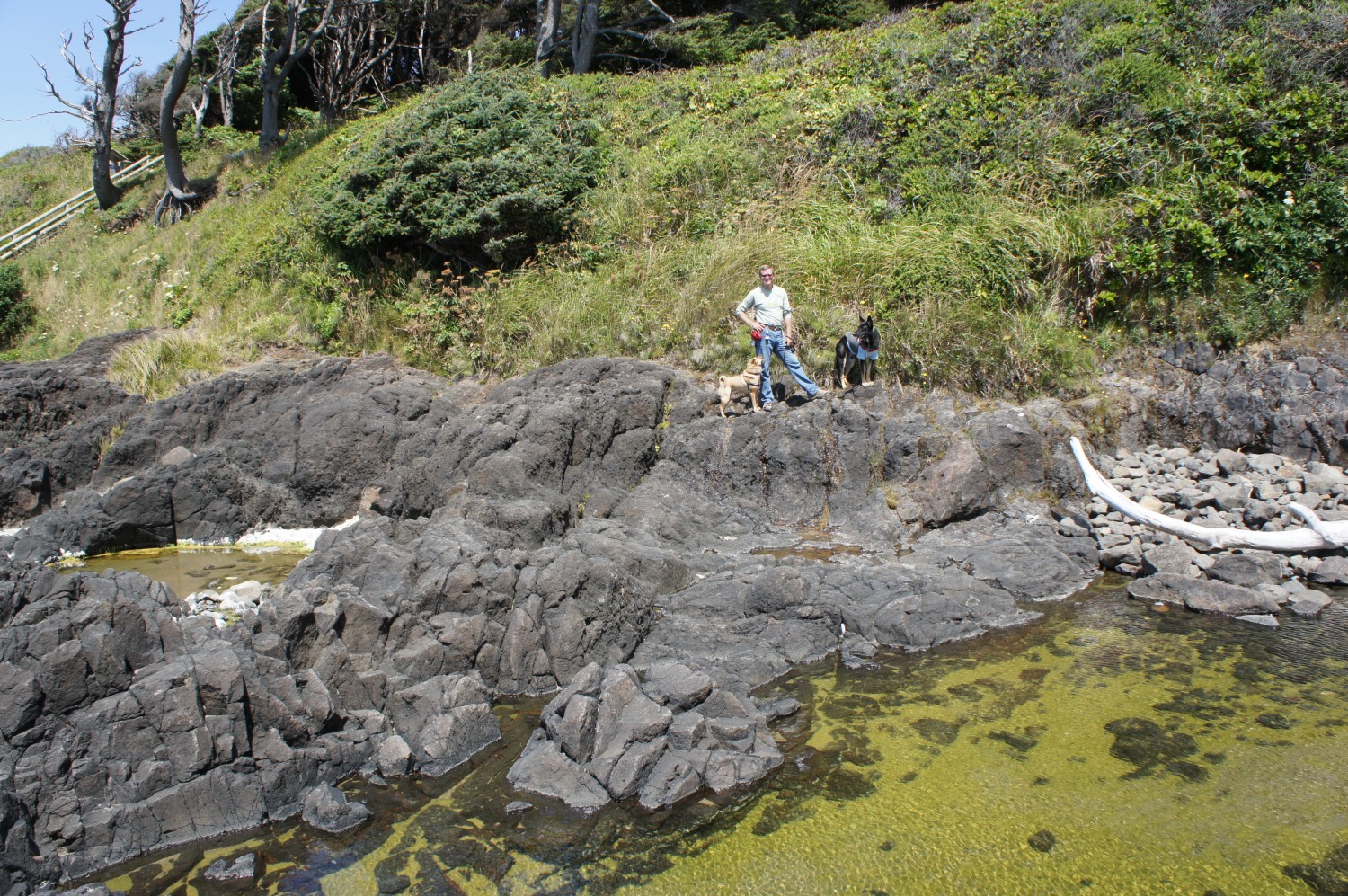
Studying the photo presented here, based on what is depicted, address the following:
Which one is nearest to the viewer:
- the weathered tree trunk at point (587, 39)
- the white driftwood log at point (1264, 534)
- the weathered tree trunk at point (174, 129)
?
the white driftwood log at point (1264, 534)

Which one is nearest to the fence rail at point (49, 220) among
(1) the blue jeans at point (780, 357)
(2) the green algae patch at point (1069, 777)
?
(1) the blue jeans at point (780, 357)

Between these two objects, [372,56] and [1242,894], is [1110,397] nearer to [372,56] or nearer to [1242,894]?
[1242,894]

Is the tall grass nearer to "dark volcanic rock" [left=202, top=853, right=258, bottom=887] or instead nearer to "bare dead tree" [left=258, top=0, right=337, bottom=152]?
"bare dead tree" [left=258, top=0, right=337, bottom=152]

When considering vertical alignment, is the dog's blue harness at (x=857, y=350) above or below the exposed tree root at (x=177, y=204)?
below

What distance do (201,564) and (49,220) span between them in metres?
19.3

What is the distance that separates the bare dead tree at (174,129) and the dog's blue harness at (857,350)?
17991mm

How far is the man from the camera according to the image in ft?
34.6

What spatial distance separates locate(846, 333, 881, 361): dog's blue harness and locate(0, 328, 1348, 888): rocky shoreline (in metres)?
0.51

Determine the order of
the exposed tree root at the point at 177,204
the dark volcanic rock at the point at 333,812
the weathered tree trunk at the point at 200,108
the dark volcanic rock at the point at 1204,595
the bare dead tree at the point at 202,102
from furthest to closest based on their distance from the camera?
the weathered tree trunk at the point at 200,108
the bare dead tree at the point at 202,102
the exposed tree root at the point at 177,204
the dark volcanic rock at the point at 1204,595
the dark volcanic rock at the point at 333,812

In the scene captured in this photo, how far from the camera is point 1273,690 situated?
6.16 metres

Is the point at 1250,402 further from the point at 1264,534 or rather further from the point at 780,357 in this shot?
the point at 780,357

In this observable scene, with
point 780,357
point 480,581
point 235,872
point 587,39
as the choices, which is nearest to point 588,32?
point 587,39

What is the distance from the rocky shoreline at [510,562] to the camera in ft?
18.1

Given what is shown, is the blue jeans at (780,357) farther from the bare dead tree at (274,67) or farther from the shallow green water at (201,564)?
the bare dead tree at (274,67)
